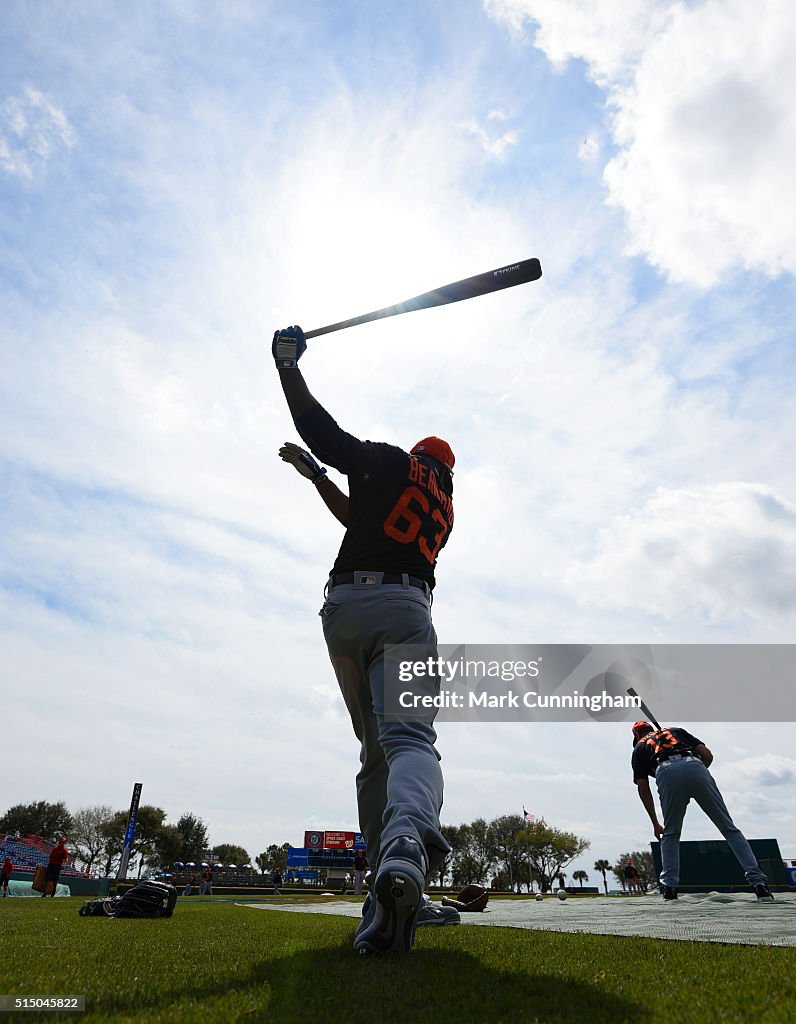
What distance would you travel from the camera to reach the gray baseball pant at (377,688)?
2668mm

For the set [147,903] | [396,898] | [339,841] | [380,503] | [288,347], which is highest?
[288,347]

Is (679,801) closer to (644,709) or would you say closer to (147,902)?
(644,709)

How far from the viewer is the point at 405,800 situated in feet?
8.11

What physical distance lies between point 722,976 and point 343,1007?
1.21 meters

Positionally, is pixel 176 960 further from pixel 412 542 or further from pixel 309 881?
pixel 309 881

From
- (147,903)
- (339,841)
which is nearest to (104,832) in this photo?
(339,841)

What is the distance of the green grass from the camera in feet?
4.74

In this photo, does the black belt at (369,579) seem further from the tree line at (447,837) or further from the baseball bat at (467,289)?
the tree line at (447,837)

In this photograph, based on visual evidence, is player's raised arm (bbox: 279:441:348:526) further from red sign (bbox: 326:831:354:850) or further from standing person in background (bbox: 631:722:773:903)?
red sign (bbox: 326:831:354:850)

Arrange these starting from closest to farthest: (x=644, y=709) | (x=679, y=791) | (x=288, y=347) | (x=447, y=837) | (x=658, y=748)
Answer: (x=288, y=347), (x=679, y=791), (x=658, y=748), (x=644, y=709), (x=447, y=837)

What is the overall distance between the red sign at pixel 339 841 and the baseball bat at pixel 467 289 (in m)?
83.8

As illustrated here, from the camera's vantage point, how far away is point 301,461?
164 inches

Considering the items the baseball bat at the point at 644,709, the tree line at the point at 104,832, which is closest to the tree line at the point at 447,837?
the tree line at the point at 104,832

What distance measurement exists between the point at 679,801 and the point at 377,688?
616cm
